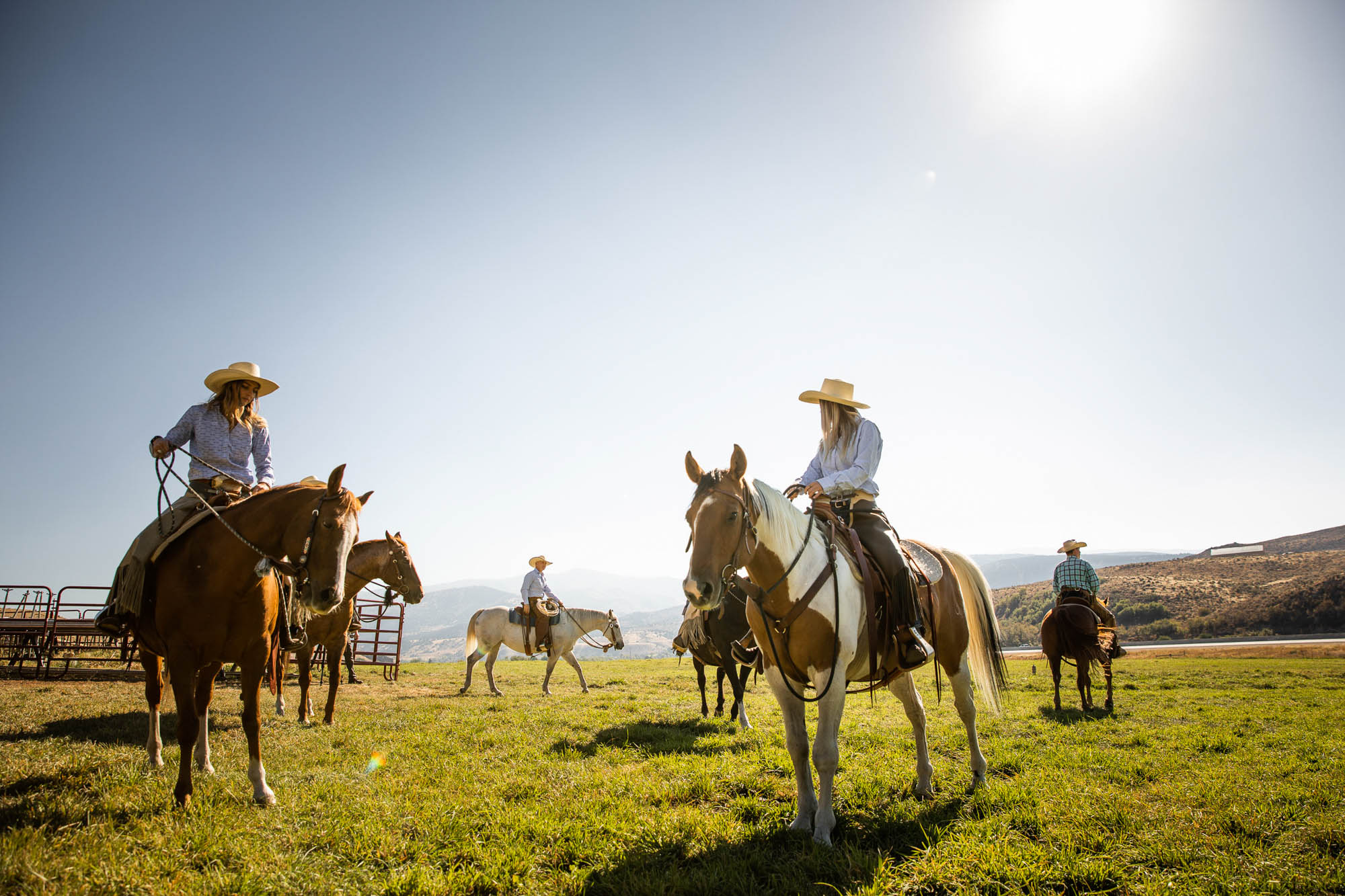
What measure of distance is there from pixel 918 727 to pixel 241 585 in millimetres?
6399

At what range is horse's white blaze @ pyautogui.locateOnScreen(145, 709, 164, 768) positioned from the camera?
597cm

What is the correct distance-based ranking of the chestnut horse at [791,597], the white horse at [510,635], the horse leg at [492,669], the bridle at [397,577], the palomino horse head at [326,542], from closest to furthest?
the chestnut horse at [791,597], the palomino horse head at [326,542], the bridle at [397,577], the horse leg at [492,669], the white horse at [510,635]

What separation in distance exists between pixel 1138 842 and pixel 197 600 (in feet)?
25.2

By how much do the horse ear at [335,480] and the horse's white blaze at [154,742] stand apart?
12.3ft

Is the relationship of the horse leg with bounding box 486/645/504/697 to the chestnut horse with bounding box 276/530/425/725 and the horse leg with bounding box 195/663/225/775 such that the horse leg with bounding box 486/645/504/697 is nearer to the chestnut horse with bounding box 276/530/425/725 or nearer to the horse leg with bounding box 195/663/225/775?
the chestnut horse with bounding box 276/530/425/725

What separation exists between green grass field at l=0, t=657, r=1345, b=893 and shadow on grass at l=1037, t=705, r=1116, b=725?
2.71 ft

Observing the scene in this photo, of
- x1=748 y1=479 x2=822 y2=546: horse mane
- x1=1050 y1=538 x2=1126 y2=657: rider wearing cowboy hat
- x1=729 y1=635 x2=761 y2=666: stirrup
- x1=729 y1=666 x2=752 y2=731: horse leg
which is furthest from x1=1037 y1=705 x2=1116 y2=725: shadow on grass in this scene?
x1=748 y1=479 x2=822 y2=546: horse mane

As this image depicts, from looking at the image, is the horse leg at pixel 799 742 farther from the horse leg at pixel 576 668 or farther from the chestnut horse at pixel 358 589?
the horse leg at pixel 576 668

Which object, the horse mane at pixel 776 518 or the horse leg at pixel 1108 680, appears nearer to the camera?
the horse mane at pixel 776 518

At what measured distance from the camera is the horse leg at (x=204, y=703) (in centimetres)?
504

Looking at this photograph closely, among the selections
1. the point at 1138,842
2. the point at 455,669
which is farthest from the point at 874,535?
the point at 455,669

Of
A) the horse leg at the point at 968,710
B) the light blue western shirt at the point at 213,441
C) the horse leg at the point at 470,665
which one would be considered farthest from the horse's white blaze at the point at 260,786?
the horse leg at the point at 470,665

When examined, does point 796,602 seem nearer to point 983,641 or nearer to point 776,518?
Result: point 776,518

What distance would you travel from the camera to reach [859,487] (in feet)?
18.6
